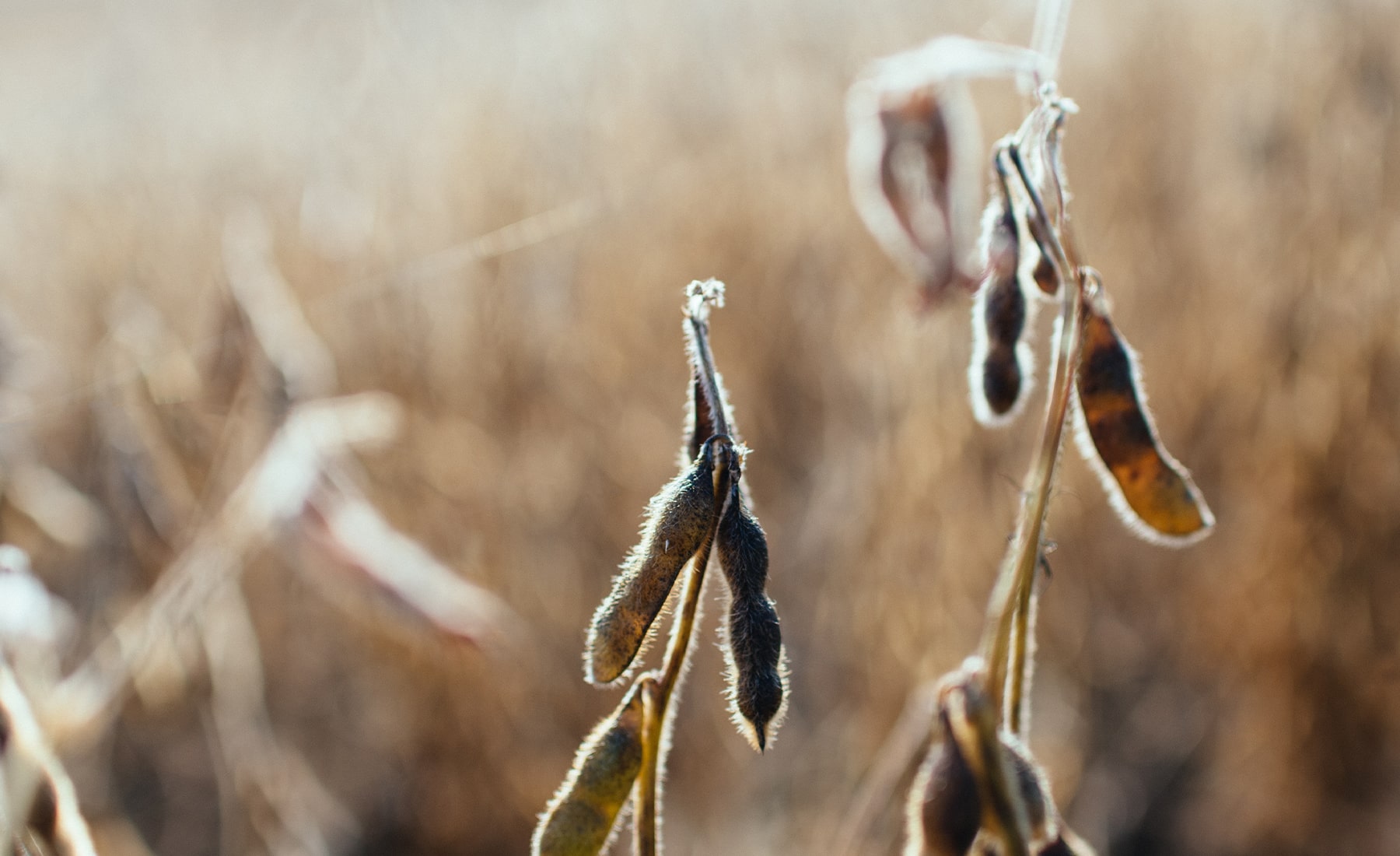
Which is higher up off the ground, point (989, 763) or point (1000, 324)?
point (1000, 324)

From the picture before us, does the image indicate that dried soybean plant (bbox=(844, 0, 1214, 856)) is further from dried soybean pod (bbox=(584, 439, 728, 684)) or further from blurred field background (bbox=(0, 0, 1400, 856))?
blurred field background (bbox=(0, 0, 1400, 856))

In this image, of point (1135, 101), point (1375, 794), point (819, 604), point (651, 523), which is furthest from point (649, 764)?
point (1135, 101)

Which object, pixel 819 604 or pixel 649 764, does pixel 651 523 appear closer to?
pixel 649 764

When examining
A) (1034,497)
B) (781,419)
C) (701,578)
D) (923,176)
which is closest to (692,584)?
(701,578)

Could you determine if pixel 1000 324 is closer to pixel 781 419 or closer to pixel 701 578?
pixel 701 578

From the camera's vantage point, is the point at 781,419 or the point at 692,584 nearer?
the point at 692,584

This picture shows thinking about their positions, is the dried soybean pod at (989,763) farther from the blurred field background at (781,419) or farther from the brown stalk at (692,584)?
the blurred field background at (781,419)

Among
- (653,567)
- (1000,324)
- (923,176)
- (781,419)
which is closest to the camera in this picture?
(653,567)

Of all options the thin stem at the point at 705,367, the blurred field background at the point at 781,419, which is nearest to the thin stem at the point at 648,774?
Result: the thin stem at the point at 705,367
